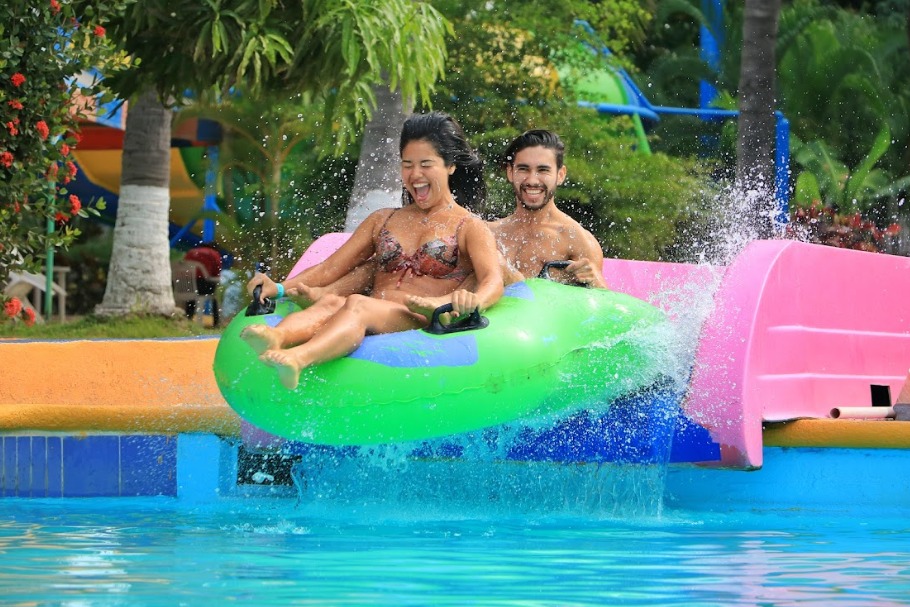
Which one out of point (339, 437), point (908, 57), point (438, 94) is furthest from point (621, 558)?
point (908, 57)

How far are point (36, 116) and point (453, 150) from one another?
9.55ft

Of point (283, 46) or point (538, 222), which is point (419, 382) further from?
point (283, 46)

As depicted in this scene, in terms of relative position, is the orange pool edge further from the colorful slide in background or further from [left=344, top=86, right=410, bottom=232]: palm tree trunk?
the colorful slide in background

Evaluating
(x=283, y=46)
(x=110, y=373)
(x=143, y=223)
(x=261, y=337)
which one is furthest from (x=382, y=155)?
(x=261, y=337)

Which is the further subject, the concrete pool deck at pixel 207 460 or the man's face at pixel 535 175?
the man's face at pixel 535 175

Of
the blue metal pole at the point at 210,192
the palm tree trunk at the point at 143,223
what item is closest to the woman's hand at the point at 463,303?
the palm tree trunk at the point at 143,223

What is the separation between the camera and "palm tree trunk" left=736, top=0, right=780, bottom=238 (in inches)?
500

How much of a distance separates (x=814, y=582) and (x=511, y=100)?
12.9m

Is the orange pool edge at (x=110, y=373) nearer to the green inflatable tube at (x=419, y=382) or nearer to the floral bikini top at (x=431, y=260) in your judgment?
the floral bikini top at (x=431, y=260)

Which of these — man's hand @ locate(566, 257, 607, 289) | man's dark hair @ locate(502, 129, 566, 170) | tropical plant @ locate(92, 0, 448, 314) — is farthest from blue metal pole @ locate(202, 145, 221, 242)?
Result: man's hand @ locate(566, 257, 607, 289)

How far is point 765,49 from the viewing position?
1313 cm

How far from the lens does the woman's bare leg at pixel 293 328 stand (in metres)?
4.57

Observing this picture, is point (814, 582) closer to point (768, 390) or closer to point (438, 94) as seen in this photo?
point (768, 390)

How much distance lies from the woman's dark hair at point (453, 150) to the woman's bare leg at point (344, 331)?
2.20 ft
